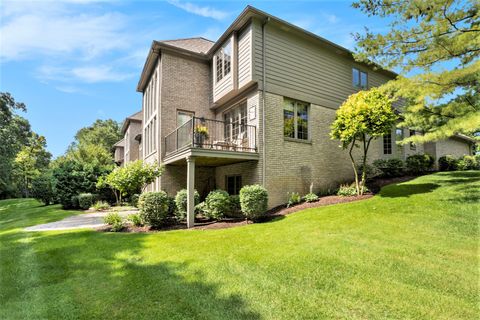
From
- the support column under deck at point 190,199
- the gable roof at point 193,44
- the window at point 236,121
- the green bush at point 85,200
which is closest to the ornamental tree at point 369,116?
the window at point 236,121

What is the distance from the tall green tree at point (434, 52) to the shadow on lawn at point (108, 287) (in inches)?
291

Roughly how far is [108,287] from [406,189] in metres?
9.93

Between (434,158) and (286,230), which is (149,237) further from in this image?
(434,158)

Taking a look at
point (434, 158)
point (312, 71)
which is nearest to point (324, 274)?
point (312, 71)

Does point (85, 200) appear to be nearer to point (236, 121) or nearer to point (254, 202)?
point (236, 121)

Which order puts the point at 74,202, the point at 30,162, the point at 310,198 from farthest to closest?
1. the point at 30,162
2. the point at 74,202
3. the point at 310,198

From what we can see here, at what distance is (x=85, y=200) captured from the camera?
56.0 feet

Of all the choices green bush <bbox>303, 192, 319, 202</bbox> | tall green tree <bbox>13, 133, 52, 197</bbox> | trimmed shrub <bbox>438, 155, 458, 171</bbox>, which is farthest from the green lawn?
tall green tree <bbox>13, 133, 52, 197</bbox>

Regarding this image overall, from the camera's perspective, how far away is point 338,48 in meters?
12.4

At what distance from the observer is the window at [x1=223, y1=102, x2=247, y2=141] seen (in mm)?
11357

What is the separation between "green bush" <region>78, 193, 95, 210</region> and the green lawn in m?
10.1

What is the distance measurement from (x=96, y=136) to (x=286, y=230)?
50.4 m

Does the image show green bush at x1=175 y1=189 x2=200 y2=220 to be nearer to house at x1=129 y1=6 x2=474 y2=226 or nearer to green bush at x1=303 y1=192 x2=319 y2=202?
house at x1=129 y1=6 x2=474 y2=226

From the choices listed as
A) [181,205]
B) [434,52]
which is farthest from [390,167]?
[181,205]
